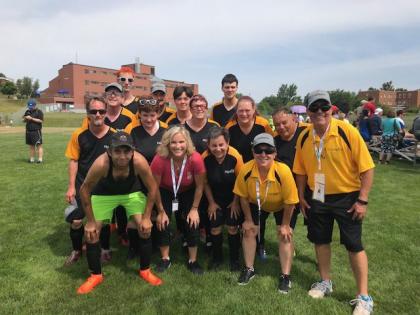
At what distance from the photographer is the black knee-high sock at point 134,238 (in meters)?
4.91

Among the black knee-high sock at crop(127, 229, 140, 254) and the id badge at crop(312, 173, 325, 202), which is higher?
the id badge at crop(312, 173, 325, 202)

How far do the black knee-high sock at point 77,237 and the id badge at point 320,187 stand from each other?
129 inches

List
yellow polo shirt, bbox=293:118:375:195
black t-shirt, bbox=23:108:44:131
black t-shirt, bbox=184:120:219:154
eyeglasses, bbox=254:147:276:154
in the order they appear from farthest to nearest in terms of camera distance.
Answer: black t-shirt, bbox=23:108:44:131
black t-shirt, bbox=184:120:219:154
eyeglasses, bbox=254:147:276:154
yellow polo shirt, bbox=293:118:375:195

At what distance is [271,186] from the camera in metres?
4.18

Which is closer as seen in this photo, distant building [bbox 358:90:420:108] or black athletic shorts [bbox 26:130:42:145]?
black athletic shorts [bbox 26:130:42:145]

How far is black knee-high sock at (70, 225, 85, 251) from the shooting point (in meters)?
5.00

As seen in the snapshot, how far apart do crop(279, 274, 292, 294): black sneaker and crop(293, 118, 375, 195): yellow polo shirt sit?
1.24 m

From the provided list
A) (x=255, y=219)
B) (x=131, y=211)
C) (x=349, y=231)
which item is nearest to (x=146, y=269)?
(x=131, y=211)

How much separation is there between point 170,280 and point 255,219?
1.34m

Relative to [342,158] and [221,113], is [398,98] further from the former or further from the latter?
[342,158]

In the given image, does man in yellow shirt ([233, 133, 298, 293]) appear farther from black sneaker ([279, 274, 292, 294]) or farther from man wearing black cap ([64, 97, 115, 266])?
man wearing black cap ([64, 97, 115, 266])

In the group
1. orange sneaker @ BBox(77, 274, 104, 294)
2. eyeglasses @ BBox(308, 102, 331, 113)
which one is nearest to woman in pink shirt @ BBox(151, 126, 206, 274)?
orange sneaker @ BBox(77, 274, 104, 294)

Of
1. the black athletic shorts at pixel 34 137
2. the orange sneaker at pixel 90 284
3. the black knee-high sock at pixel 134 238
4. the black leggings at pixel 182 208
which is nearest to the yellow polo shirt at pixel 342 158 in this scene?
the black leggings at pixel 182 208

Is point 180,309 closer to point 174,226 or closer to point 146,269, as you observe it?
point 146,269
